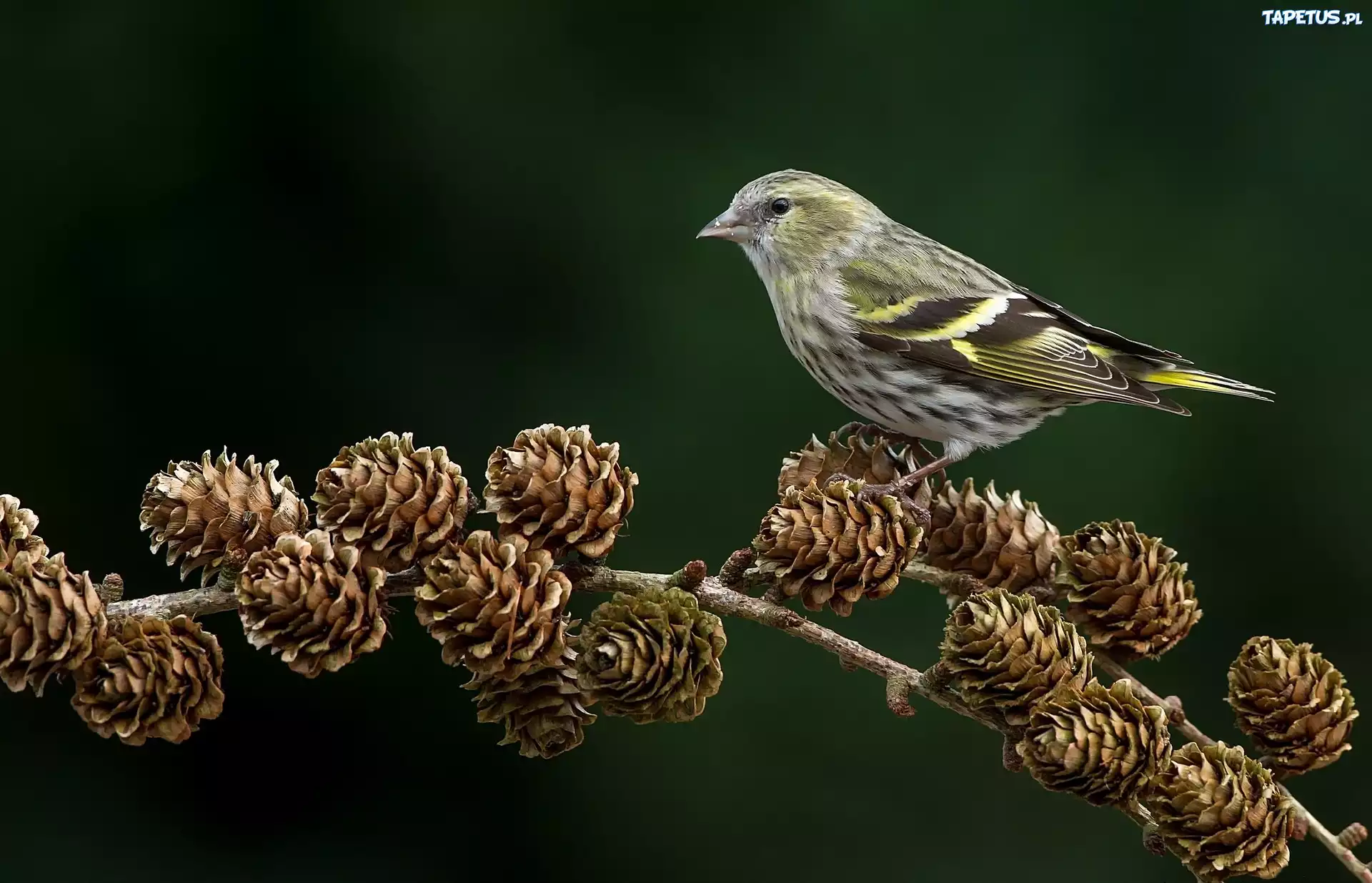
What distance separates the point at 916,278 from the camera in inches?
91.0

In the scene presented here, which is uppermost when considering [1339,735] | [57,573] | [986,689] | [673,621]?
[57,573]

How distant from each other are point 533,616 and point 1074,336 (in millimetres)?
A: 1459

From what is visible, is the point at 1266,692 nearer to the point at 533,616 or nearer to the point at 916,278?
the point at 533,616

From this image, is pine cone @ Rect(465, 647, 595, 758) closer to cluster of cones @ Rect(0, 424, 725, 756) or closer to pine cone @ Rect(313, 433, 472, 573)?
cluster of cones @ Rect(0, 424, 725, 756)

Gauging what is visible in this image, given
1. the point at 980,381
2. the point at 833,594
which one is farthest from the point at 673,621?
the point at 980,381

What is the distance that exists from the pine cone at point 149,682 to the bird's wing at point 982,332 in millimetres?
1365

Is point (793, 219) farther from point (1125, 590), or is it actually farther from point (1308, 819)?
point (1308, 819)

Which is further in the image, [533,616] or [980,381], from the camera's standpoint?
[980,381]

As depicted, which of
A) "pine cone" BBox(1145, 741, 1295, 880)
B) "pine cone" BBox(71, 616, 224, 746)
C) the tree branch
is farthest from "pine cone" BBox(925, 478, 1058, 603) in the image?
"pine cone" BBox(71, 616, 224, 746)

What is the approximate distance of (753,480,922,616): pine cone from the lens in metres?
1.23

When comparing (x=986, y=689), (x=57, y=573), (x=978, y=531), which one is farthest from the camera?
(x=978, y=531)

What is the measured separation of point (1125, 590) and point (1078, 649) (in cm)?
19

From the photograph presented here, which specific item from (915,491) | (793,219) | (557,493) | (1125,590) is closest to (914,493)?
(915,491)

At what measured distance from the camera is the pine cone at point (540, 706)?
1183mm
